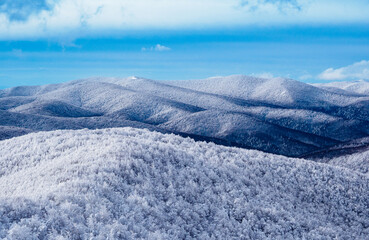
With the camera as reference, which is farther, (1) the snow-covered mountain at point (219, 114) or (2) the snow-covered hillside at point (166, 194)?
(1) the snow-covered mountain at point (219, 114)

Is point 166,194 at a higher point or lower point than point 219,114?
higher

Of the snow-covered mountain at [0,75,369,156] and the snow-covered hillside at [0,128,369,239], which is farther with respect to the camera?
the snow-covered mountain at [0,75,369,156]

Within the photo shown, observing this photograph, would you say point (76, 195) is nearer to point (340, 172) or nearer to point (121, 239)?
point (121, 239)

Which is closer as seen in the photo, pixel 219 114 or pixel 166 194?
pixel 166 194

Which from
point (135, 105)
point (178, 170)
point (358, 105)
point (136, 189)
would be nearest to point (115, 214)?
point (136, 189)
